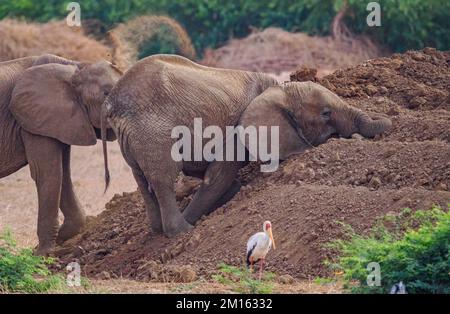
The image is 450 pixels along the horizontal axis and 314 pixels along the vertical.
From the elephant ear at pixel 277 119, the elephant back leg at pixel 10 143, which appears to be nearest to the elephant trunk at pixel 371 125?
the elephant ear at pixel 277 119

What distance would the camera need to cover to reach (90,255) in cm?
1418

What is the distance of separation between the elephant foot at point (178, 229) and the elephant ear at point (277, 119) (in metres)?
0.83

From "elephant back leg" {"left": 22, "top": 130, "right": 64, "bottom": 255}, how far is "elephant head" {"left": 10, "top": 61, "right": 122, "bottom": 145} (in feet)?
0.42

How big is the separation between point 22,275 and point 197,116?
2547mm

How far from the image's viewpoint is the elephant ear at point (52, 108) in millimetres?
14742

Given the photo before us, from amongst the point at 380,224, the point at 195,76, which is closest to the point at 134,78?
the point at 195,76

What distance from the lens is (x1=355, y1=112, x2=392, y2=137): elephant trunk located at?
14047mm

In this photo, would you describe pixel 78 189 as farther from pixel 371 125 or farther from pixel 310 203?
pixel 310 203

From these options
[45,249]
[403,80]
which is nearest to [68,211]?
[45,249]

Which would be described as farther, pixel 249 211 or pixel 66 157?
pixel 66 157

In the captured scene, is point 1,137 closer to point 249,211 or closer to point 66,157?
point 66,157

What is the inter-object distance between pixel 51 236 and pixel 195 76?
2.10 meters

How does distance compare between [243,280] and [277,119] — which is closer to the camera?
[243,280]

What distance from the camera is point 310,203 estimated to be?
12773 mm
